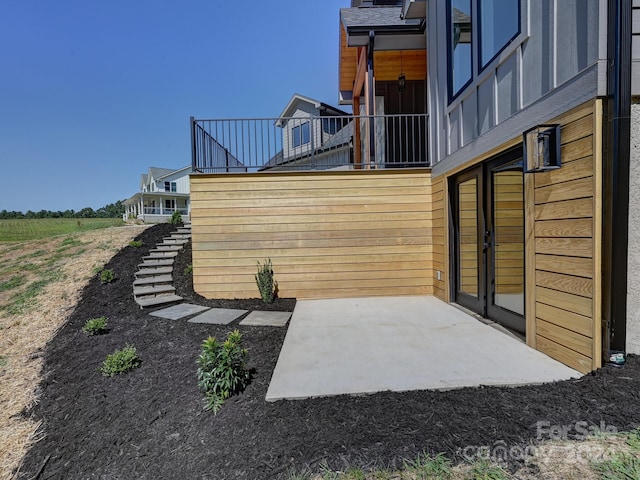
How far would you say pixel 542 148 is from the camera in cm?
255

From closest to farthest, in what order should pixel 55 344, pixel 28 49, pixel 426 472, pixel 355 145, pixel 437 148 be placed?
pixel 426 472
pixel 55 344
pixel 437 148
pixel 355 145
pixel 28 49

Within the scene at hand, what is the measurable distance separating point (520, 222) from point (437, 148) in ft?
7.83

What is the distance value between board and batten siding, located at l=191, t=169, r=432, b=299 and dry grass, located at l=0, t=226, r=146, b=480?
2.11 metres

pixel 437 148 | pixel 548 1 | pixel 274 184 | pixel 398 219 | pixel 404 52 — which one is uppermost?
pixel 404 52

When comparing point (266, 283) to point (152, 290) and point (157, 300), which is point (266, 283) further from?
point (152, 290)

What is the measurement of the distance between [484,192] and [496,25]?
1779mm

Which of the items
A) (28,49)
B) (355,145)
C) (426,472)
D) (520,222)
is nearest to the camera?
(426,472)

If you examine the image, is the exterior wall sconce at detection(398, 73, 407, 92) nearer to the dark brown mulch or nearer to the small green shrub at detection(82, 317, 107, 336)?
the dark brown mulch

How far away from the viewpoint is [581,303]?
232 centimetres

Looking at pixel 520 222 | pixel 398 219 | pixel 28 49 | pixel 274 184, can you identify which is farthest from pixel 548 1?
pixel 28 49

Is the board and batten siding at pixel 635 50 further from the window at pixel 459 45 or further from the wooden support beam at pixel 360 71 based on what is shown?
the wooden support beam at pixel 360 71

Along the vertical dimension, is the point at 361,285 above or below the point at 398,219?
below

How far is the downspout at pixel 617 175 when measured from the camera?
2.07 metres

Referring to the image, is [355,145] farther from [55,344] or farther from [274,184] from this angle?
[55,344]
